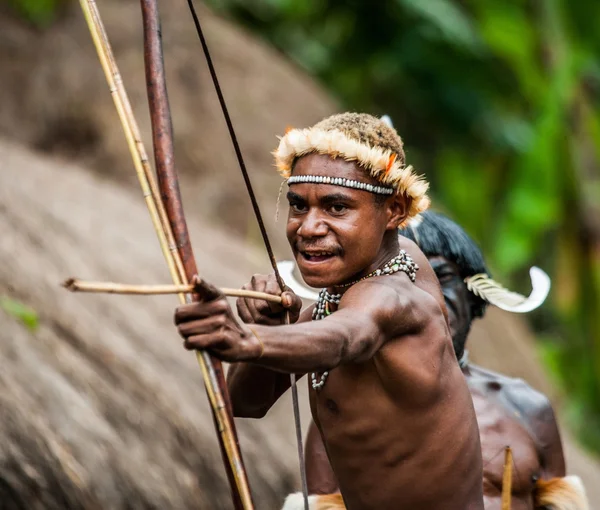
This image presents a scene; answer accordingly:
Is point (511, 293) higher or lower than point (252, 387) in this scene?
higher

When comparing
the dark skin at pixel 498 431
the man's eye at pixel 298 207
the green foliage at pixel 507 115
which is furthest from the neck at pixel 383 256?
the green foliage at pixel 507 115

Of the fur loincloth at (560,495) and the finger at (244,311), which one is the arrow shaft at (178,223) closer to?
the finger at (244,311)

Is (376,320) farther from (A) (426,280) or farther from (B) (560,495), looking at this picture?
(B) (560,495)

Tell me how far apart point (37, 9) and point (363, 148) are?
783 centimetres

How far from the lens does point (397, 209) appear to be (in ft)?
9.35

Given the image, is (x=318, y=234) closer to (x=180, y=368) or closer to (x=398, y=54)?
(x=180, y=368)

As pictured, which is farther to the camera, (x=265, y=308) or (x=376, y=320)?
(x=265, y=308)

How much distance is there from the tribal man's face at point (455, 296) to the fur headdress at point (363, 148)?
3.43ft

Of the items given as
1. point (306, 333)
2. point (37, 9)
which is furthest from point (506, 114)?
point (306, 333)

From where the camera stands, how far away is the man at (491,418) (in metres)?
3.71

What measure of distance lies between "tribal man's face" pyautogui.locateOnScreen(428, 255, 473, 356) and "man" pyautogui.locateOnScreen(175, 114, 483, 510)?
860 mm

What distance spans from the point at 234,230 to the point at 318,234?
265 inches

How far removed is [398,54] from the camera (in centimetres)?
1079

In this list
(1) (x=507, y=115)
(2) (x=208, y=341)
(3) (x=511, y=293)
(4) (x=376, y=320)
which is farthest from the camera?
(1) (x=507, y=115)
